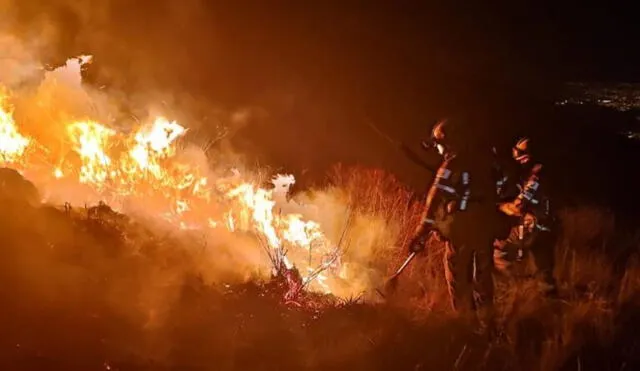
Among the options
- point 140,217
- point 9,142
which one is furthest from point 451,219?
point 9,142

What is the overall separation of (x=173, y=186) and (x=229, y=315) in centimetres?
242

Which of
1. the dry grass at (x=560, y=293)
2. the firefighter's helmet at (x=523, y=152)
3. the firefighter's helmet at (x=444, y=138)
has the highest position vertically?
the firefighter's helmet at (x=444, y=138)

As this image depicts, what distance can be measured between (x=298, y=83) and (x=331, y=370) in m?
8.63

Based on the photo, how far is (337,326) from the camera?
23.2 ft

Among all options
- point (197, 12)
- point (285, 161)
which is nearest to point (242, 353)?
point (285, 161)

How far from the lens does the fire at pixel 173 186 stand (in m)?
8.13

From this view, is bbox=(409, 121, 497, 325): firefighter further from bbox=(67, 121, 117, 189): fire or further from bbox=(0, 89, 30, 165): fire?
bbox=(0, 89, 30, 165): fire

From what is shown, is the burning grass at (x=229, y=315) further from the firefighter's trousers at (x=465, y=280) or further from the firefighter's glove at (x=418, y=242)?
the firefighter's glove at (x=418, y=242)

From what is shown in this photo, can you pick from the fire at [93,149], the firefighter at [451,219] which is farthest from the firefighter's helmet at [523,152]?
the fire at [93,149]

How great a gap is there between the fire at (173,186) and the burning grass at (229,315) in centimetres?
43

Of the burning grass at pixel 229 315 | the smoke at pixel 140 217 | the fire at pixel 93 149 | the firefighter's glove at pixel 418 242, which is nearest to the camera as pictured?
the burning grass at pixel 229 315

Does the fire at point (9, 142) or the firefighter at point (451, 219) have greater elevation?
the fire at point (9, 142)

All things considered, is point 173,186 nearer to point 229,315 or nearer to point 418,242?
point 229,315

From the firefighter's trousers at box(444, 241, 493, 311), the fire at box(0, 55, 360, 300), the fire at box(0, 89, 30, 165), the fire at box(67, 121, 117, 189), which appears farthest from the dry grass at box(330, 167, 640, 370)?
the fire at box(0, 89, 30, 165)
